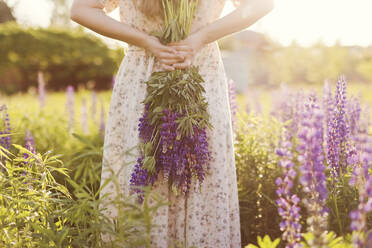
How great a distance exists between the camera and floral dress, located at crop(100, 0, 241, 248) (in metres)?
2.25

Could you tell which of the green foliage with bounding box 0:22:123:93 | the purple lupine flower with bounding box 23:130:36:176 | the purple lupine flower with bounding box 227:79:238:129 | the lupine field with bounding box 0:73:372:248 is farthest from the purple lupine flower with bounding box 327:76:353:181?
the green foliage with bounding box 0:22:123:93

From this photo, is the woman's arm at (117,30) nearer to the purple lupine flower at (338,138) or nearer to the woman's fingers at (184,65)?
the woman's fingers at (184,65)

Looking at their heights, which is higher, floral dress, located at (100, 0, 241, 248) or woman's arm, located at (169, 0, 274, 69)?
woman's arm, located at (169, 0, 274, 69)

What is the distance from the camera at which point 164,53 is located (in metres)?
2.09

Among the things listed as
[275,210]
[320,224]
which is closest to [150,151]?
[320,224]

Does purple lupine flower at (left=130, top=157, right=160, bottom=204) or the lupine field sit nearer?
the lupine field

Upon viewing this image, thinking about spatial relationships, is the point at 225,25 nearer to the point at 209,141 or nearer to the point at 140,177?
the point at 209,141

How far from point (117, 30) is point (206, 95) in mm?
642

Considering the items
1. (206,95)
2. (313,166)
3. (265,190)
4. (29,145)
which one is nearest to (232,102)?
(265,190)

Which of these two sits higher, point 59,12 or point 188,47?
point 59,12

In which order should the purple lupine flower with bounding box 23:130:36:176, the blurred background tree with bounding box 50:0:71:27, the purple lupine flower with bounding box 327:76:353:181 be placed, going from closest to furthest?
1. the purple lupine flower with bounding box 327:76:353:181
2. the purple lupine flower with bounding box 23:130:36:176
3. the blurred background tree with bounding box 50:0:71:27

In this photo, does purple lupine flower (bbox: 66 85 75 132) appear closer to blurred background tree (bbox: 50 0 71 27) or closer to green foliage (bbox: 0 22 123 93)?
green foliage (bbox: 0 22 123 93)

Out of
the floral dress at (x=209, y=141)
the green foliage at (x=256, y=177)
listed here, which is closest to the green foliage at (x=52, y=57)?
the green foliage at (x=256, y=177)

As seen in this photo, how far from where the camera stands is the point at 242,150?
11.0 feet
